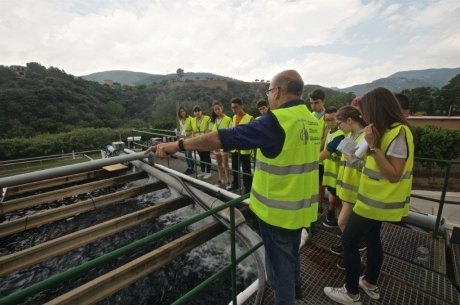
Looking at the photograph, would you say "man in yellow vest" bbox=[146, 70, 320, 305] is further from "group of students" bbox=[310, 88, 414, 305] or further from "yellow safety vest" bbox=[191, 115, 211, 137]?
"yellow safety vest" bbox=[191, 115, 211, 137]

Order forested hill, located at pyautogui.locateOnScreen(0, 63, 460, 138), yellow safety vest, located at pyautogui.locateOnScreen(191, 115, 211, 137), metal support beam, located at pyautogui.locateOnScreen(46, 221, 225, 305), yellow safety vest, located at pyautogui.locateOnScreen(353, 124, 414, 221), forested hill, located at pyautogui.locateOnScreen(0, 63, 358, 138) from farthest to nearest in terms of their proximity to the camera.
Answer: forested hill, located at pyautogui.locateOnScreen(0, 63, 358, 138) → forested hill, located at pyautogui.locateOnScreen(0, 63, 460, 138) → yellow safety vest, located at pyautogui.locateOnScreen(191, 115, 211, 137) → metal support beam, located at pyautogui.locateOnScreen(46, 221, 225, 305) → yellow safety vest, located at pyautogui.locateOnScreen(353, 124, 414, 221)

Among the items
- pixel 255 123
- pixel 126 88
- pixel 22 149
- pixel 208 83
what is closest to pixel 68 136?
pixel 22 149

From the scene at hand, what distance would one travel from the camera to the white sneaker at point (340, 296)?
2387 millimetres

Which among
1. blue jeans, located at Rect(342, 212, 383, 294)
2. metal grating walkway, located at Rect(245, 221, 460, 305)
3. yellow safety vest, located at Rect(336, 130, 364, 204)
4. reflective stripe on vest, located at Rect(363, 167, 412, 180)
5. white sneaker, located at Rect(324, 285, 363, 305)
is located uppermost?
reflective stripe on vest, located at Rect(363, 167, 412, 180)

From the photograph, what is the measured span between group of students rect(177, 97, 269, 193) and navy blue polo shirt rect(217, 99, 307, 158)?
297 centimetres

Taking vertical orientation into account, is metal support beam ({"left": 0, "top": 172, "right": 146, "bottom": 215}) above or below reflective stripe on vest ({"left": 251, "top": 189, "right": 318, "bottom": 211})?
below

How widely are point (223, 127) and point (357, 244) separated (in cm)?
459

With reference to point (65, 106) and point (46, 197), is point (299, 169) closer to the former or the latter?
point (46, 197)

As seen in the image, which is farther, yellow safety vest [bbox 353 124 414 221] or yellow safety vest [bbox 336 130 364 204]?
yellow safety vest [bbox 336 130 364 204]

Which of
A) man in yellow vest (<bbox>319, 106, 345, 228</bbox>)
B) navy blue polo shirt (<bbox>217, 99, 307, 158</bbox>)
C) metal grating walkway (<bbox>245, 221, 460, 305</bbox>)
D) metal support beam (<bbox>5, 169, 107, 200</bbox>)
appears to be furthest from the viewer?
metal support beam (<bbox>5, 169, 107, 200</bbox>)

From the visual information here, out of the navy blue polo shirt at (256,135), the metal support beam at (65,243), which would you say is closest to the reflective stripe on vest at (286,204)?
the navy blue polo shirt at (256,135)

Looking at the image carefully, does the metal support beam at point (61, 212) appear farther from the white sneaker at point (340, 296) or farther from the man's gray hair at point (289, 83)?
the man's gray hair at point (289, 83)

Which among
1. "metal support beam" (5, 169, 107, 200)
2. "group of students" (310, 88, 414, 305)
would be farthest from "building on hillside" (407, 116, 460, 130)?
"metal support beam" (5, 169, 107, 200)

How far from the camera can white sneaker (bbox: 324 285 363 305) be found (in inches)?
94.0
